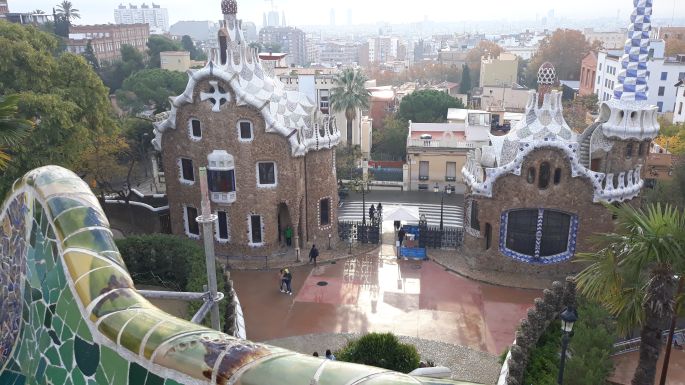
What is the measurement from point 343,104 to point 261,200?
66.0 feet

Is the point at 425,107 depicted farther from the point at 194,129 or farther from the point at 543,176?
the point at 194,129

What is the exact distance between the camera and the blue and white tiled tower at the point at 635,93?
2264 cm

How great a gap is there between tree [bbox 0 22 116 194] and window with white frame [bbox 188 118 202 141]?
413 cm

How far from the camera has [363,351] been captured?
1568 cm

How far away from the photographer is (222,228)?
26.5m

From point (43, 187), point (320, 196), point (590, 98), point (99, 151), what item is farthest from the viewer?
point (590, 98)

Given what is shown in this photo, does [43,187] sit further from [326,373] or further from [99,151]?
[99,151]

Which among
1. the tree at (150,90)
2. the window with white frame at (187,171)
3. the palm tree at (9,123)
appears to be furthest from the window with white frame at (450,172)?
the tree at (150,90)

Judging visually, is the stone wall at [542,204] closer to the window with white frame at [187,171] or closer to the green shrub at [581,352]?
the green shrub at [581,352]

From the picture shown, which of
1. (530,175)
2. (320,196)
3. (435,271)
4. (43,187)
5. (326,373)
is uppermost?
(43,187)

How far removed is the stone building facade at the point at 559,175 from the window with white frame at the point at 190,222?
1336 centimetres

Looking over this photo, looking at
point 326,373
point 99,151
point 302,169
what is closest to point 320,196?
point 302,169

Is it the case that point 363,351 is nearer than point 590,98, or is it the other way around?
point 363,351

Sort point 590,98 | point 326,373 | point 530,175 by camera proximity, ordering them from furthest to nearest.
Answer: point 590,98 → point 530,175 → point 326,373
